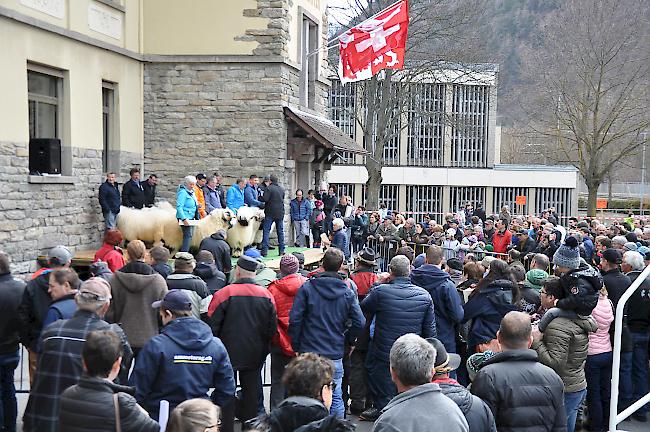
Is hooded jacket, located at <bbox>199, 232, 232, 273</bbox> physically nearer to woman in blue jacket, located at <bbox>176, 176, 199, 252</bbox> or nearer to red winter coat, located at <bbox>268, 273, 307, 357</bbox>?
red winter coat, located at <bbox>268, 273, 307, 357</bbox>

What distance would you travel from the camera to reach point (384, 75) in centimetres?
3512

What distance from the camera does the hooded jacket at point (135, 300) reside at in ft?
23.7

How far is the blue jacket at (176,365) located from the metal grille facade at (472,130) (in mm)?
43673

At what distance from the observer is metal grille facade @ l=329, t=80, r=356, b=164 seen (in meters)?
41.5

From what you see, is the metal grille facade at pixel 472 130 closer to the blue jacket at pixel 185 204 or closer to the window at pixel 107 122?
the window at pixel 107 122

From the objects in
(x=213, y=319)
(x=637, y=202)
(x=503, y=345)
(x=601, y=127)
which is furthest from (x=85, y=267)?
(x=637, y=202)

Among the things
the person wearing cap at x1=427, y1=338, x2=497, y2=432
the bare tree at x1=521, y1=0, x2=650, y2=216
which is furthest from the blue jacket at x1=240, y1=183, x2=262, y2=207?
the bare tree at x1=521, y1=0, x2=650, y2=216

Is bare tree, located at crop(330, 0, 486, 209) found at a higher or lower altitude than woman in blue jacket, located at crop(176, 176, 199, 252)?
higher

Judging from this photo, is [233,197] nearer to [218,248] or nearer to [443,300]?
[218,248]

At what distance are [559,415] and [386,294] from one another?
2623mm

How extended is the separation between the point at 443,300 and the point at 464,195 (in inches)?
1589

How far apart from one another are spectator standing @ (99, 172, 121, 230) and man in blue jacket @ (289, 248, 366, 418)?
31.7ft

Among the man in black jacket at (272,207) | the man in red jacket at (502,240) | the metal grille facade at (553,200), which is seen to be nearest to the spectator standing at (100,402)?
the man in black jacket at (272,207)

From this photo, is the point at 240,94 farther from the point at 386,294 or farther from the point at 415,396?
the point at 415,396
